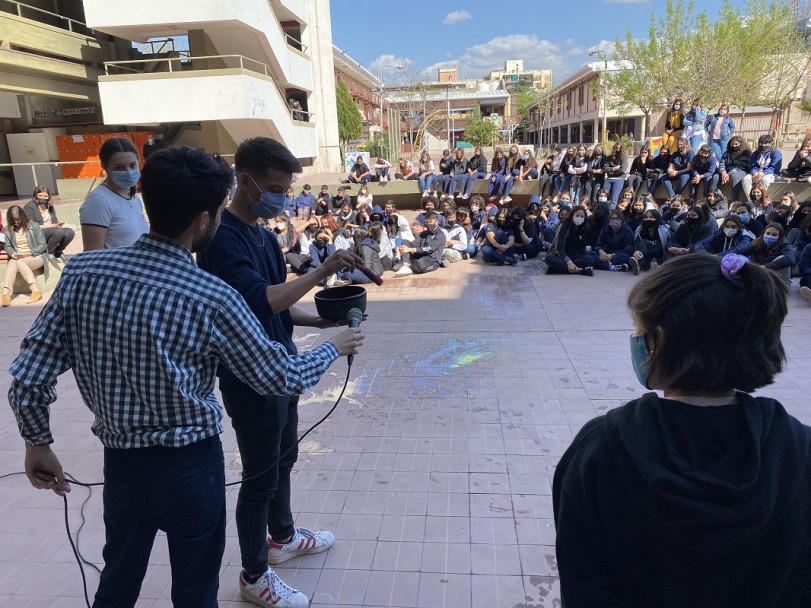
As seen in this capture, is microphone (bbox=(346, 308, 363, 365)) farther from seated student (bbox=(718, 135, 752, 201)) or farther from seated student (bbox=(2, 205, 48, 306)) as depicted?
seated student (bbox=(718, 135, 752, 201))

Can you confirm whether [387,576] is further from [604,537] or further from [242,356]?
[604,537]

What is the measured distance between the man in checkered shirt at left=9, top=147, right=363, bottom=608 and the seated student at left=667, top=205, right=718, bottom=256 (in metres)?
8.36

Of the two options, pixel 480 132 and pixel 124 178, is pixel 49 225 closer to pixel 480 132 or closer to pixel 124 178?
pixel 124 178

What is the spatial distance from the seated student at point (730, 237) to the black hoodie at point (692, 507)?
25.3 ft

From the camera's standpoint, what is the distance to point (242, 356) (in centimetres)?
171

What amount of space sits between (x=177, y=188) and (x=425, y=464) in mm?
2519

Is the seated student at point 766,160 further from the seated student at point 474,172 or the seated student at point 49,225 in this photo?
the seated student at point 49,225

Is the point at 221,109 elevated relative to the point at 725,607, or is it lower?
elevated

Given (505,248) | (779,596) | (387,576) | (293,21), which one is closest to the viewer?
(779,596)

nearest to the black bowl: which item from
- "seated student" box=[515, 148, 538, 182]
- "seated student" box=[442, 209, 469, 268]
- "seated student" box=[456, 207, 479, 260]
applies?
"seated student" box=[442, 209, 469, 268]

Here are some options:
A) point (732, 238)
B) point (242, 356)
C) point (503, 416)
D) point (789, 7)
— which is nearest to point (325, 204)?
point (732, 238)

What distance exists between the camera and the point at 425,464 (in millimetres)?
3648

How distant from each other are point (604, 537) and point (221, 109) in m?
17.7

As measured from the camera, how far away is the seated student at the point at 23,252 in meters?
8.38
